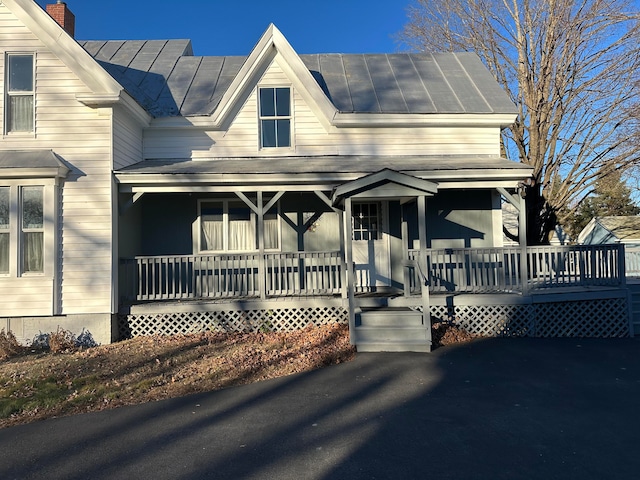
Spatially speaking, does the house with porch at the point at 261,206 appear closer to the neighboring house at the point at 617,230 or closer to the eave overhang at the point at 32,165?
the eave overhang at the point at 32,165

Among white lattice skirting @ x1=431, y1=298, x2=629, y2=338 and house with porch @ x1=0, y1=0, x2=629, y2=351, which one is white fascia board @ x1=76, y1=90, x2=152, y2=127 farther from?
white lattice skirting @ x1=431, y1=298, x2=629, y2=338

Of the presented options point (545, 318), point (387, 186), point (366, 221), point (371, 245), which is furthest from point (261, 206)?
point (545, 318)

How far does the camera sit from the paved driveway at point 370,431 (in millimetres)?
3990

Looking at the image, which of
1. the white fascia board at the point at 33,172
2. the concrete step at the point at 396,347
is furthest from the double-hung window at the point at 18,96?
the concrete step at the point at 396,347

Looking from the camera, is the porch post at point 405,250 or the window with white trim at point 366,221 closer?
the porch post at point 405,250

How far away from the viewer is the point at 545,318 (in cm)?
941

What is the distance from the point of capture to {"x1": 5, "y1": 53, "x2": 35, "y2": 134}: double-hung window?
8.99 meters

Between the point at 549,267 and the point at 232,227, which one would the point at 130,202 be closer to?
the point at 232,227

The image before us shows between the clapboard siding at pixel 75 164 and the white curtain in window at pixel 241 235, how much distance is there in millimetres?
2984

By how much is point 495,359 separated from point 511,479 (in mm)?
4085

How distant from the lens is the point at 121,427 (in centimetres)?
500

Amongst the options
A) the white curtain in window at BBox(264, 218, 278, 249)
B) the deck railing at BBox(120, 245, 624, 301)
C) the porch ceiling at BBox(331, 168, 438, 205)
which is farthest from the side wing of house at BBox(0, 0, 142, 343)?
the porch ceiling at BBox(331, 168, 438, 205)

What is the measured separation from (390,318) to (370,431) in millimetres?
→ 3732

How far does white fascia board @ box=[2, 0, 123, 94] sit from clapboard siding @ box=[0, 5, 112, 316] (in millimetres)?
155
